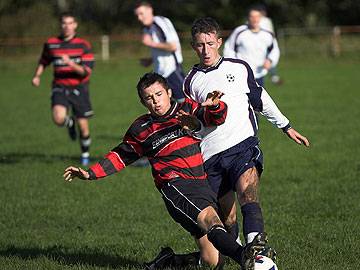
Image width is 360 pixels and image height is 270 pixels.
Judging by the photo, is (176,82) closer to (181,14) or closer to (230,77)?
(230,77)

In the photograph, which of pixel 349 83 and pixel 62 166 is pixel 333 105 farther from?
pixel 62 166

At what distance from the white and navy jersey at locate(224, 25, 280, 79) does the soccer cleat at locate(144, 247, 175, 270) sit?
712 cm

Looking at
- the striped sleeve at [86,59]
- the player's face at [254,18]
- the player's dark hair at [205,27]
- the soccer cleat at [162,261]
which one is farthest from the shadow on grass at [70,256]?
the player's face at [254,18]

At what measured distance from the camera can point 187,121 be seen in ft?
18.9

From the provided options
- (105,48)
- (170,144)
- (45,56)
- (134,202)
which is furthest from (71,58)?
(105,48)

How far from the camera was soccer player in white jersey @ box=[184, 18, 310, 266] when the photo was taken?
6090 millimetres

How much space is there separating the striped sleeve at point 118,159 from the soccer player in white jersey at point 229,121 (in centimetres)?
56

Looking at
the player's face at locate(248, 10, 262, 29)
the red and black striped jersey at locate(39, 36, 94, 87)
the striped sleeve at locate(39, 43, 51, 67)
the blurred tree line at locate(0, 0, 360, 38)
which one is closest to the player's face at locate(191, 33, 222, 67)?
the red and black striped jersey at locate(39, 36, 94, 87)

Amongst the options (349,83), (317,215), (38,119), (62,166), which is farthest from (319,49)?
(317,215)

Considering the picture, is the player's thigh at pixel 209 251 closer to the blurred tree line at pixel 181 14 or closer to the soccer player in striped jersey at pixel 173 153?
the soccer player in striped jersey at pixel 173 153

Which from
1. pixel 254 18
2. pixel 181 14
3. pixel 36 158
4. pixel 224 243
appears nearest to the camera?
pixel 224 243

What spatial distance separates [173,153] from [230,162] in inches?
18.9

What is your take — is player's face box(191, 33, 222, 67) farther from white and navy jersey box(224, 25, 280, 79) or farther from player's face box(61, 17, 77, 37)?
white and navy jersey box(224, 25, 280, 79)

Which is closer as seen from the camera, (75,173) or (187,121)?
(187,121)
